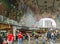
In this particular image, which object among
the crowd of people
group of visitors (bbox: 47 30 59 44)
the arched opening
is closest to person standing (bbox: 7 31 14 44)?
the crowd of people

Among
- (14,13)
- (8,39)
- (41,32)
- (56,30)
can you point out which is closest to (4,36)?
(8,39)

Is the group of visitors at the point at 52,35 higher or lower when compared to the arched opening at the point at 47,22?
lower

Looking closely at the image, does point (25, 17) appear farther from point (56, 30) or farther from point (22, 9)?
point (56, 30)

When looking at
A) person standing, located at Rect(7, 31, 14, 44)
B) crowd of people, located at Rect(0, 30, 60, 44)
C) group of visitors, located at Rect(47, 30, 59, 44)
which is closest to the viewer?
person standing, located at Rect(7, 31, 14, 44)

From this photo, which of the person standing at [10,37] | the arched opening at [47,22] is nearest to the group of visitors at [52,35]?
the arched opening at [47,22]

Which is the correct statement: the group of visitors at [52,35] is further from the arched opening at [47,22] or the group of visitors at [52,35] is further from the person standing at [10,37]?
the person standing at [10,37]

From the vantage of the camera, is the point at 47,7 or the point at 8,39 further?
the point at 47,7

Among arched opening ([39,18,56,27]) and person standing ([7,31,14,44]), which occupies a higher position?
arched opening ([39,18,56,27])

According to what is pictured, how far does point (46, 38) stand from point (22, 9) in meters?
1.71

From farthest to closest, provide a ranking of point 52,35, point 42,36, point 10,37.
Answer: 1. point 52,35
2. point 42,36
3. point 10,37

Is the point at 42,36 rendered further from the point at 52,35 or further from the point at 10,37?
the point at 10,37

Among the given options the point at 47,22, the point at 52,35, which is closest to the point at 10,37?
the point at 47,22

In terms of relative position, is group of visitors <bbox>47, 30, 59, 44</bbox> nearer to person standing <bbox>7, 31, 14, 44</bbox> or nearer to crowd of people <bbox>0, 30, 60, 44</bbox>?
crowd of people <bbox>0, 30, 60, 44</bbox>

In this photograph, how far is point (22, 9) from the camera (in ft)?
27.2
